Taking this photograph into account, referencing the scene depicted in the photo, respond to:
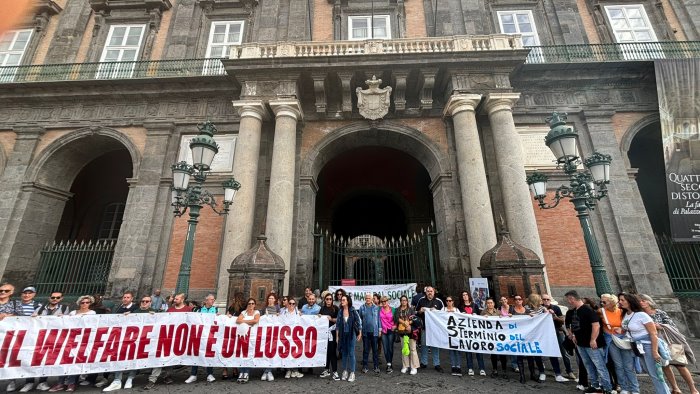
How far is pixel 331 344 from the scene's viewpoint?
586cm

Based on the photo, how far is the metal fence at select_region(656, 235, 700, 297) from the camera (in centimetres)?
1059

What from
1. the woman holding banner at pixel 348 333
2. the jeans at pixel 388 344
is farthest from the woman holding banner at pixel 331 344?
the jeans at pixel 388 344

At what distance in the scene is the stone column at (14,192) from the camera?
11305 millimetres

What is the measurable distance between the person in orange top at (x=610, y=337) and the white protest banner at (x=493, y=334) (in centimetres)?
73

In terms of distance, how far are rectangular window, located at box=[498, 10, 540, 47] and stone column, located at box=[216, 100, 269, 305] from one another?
37.0ft

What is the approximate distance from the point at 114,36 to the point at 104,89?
13.4 feet

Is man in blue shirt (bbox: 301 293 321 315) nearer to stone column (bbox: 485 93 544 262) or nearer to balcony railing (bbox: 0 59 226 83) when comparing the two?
stone column (bbox: 485 93 544 262)

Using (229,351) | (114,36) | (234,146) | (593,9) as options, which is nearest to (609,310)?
(229,351)

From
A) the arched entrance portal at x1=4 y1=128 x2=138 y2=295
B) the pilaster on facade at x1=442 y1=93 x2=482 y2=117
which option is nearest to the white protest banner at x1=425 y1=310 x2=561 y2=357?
the pilaster on facade at x1=442 y1=93 x2=482 y2=117

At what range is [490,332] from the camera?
19.0 ft

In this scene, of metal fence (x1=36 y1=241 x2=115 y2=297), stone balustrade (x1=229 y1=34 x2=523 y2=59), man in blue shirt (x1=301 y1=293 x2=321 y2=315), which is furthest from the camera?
metal fence (x1=36 y1=241 x2=115 y2=297)

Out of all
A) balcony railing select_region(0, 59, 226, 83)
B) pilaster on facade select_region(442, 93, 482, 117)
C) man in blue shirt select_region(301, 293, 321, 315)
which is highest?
balcony railing select_region(0, 59, 226, 83)

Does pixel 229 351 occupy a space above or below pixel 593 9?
below

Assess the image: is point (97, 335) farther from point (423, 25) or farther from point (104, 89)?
point (423, 25)
